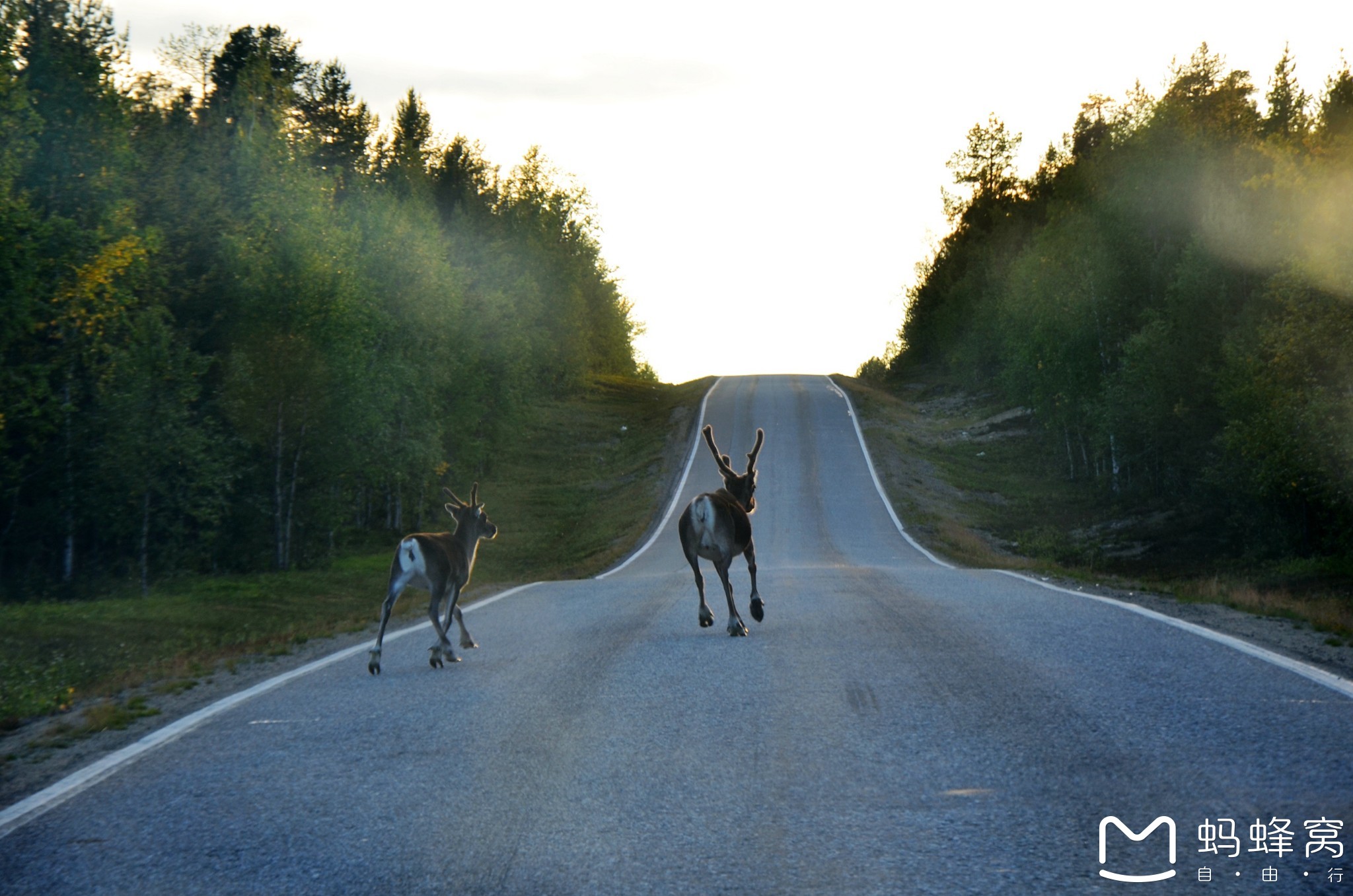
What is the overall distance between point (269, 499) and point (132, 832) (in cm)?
2895

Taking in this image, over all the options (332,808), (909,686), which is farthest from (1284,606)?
(332,808)

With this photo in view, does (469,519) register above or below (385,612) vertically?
above

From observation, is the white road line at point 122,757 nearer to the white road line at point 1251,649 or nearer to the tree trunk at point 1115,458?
→ the white road line at point 1251,649

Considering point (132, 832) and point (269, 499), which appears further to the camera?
point (269, 499)

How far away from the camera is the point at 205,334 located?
111ft

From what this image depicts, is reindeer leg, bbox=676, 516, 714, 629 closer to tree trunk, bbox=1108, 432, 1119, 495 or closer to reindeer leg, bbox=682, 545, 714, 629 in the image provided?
reindeer leg, bbox=682, 545, 714, 629

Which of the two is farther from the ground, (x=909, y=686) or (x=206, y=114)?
(x=206, y=114)

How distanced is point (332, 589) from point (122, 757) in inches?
887

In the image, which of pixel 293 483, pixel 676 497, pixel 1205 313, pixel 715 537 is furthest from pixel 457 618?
pixel 676 497

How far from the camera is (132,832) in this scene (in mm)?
5547

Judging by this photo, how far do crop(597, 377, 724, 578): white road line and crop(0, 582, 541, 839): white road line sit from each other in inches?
589

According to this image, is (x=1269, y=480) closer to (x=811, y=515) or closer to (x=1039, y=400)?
(x=811, y=515)

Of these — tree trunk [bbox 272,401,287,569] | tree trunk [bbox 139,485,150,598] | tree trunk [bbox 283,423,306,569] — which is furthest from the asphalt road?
tree trunk [bbox 283,423,306,569]

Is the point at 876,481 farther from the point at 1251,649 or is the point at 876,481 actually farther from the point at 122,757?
the point at 122,757
